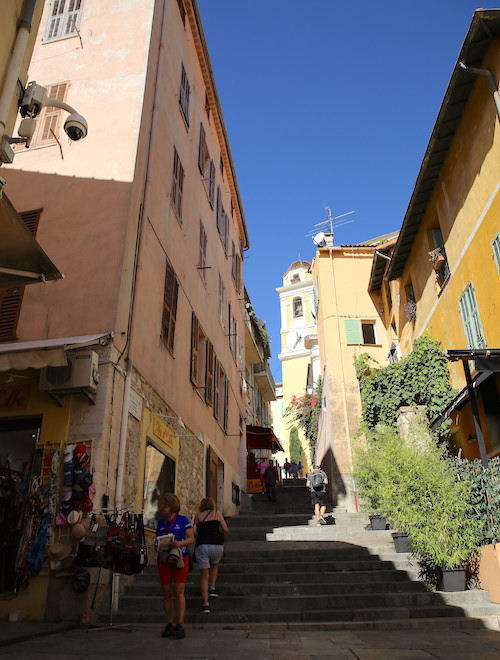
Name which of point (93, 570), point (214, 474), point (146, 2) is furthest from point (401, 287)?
point (93, 570)

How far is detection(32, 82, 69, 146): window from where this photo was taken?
10.7 meters

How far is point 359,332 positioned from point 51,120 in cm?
1294

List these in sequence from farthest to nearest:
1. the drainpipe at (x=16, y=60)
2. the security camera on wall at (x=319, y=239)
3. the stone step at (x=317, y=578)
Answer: the security camera on wall at (x=319, y=239), the stone step at (x=317, y=578), the drainpipe at (x=16, y=60)

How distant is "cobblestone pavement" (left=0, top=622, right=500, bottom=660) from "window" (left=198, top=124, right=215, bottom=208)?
1226 centimetres

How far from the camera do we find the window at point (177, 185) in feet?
39.8

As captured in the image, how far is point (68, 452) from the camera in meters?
7.21

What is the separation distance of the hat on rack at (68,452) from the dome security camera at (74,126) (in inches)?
154

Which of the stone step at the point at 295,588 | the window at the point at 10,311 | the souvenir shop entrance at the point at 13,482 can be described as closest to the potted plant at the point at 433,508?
the stone step at the point at 295,588

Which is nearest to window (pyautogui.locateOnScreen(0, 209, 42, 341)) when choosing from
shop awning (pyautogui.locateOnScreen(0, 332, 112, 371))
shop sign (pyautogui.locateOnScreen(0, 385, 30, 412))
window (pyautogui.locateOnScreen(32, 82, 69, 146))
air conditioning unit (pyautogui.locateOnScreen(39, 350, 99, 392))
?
shop sign (pyautogui.locateOnScreen(0, 385, 30, 412))

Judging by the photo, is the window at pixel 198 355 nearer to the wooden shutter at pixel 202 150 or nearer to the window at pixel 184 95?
the wooden shutter at pixel 202 150

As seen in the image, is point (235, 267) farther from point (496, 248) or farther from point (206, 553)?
point (206, 553)

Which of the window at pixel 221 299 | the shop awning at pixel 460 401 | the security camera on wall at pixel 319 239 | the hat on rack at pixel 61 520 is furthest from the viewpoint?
the security camera on wall at pixel 319 239

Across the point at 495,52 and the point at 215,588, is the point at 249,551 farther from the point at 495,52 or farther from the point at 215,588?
the point at 495,52

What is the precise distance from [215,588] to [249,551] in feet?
6.46
